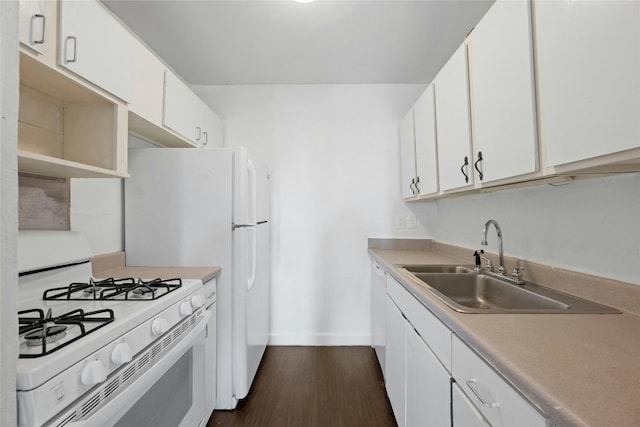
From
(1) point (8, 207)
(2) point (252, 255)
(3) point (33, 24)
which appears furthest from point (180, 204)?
(1) point (8, 207)

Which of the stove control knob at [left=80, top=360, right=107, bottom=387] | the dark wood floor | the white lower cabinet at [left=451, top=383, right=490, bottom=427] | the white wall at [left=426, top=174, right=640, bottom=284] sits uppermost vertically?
the white wall at [left=426, top=174, right=640, bottom=284]

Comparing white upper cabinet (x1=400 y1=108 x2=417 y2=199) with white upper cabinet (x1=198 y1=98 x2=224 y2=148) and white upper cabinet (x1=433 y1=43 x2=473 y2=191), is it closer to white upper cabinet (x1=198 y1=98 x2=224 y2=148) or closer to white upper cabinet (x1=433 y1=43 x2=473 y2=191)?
white upper cabinet (x1=433 y1=43 x2=473 y2=191)

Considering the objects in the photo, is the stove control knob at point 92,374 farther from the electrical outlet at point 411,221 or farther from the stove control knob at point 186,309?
the electrical outlet at point 411,221

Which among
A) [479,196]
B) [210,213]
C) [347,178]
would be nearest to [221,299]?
[210,213]

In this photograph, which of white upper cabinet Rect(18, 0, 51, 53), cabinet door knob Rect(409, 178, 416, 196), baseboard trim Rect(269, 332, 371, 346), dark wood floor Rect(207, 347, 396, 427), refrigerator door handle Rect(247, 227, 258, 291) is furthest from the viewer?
baseboard trim Rect(269, 332, 371, 346)

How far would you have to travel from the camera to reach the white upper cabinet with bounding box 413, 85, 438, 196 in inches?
72.7

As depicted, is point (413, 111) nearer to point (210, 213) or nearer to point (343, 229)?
point (343, 229)

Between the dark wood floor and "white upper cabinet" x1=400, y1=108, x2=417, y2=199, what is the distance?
56.7 inches

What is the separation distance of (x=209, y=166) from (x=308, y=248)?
127cm

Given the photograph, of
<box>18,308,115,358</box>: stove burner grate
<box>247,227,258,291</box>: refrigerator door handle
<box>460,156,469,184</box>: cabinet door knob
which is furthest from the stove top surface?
<box>460,156,469,184</box>: cabinet door knob

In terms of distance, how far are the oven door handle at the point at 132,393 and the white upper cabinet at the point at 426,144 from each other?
1608 mm

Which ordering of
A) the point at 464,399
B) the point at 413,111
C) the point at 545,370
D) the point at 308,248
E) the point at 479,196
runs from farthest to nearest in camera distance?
the point at 308,248 → the point at 413,111 → the point at 479,196 → the point at 464,399 → the point at 545,370

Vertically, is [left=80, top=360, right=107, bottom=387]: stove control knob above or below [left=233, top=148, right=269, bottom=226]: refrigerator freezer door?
below

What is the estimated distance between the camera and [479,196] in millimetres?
1950
